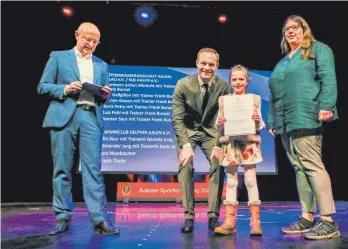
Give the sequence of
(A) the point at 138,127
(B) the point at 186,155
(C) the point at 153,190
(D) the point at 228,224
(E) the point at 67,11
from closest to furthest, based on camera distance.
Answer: (D) the point at 228,224
(B) the point at 186,155
(C) the point at 153,190
(A) the point at 138,127
(E) the point at 67,11

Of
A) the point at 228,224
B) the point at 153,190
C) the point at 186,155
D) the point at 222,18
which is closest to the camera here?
the point at 228,224

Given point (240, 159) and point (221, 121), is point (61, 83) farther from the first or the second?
point (240, 159)

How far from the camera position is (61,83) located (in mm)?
2176

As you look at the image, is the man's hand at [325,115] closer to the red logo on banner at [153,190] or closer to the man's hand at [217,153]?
the man's hand at [217,153]

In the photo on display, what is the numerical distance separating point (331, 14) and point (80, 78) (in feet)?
13.5

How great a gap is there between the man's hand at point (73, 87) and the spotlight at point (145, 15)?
319cm

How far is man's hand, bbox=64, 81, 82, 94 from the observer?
2039 mm

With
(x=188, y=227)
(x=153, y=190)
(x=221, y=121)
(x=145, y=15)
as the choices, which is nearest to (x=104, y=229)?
(x=188, y=227)

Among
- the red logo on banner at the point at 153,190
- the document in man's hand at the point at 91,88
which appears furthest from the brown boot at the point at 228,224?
the red logo on banner at the point at 153,190

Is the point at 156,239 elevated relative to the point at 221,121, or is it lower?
lower

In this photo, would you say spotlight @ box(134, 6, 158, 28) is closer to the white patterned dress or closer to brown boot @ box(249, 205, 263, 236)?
the white patterned dress

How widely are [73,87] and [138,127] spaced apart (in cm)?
271

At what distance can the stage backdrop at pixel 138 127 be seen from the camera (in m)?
4.70

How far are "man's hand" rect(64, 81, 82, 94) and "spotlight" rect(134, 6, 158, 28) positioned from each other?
3.19 metres
